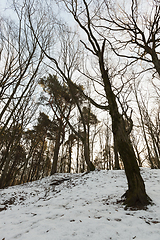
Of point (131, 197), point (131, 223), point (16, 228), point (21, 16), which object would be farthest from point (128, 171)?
point (21, 16)

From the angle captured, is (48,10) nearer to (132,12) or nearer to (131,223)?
(132,12)

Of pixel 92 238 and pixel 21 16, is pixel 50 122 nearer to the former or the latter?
pixel 21 16

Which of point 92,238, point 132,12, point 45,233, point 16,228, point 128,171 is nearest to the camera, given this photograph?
point 92,238

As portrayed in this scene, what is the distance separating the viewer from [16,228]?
2500 millimetres

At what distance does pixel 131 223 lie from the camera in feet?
7.35

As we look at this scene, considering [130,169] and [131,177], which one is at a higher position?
[130,169]

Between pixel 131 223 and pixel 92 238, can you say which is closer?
pixel 92 238

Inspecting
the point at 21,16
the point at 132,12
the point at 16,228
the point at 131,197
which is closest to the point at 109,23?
the point at 132,12

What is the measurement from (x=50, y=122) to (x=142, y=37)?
10.2 metres

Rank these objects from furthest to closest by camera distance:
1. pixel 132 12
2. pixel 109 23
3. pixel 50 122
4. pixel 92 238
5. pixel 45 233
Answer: pixel 50 122 → pixel 109 23 → pixel 132 12 → pixel 45 233 → pixel 92 238

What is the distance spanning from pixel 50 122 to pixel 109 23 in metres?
9.59

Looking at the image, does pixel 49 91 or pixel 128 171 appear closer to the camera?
pixel 128 171

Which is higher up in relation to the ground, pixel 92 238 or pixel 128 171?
pixel 128 171

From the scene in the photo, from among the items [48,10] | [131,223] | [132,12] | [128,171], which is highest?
[48,10]
